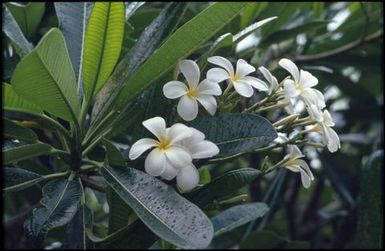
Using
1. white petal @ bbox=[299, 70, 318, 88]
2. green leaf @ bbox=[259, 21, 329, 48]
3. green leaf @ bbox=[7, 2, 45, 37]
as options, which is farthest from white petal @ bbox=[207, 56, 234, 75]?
green leaf @ bbox=[259, 21, 329, 48]

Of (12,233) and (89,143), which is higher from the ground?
(89,143)

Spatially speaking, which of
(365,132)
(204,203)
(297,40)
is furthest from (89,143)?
(365,132)

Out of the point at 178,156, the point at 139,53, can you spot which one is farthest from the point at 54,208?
the point at 139,53

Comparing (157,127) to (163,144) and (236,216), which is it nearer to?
(163,144)

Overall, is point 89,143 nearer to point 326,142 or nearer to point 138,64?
point 138,64

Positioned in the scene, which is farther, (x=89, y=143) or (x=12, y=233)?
(x=12, y=233)

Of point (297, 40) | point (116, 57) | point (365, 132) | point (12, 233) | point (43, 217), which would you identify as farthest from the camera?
point (365, 132)
